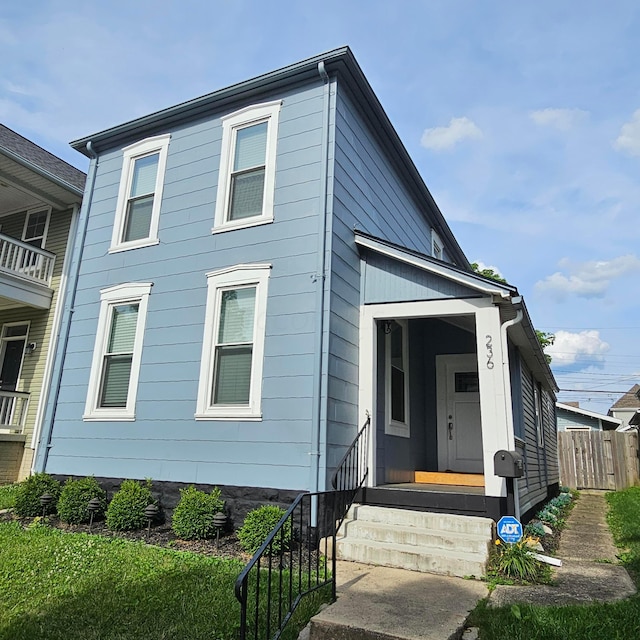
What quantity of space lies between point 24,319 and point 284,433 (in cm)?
907

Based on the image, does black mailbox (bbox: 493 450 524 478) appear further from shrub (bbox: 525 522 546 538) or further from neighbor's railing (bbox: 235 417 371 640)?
neighbor's railing (bbox: 235 417 371 640)

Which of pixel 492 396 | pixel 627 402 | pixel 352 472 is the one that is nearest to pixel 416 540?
pixel 352 472

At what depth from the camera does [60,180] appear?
36.8 feet

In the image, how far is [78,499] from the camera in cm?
665

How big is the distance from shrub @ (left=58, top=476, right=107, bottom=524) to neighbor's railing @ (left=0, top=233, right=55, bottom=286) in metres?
6.18

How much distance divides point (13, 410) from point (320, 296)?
8607 mm

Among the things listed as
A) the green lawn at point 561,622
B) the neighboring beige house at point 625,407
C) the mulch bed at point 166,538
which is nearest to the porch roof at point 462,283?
the green lawn at point 561,622

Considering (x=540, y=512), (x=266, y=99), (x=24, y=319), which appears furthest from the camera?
(x=24, y=319)

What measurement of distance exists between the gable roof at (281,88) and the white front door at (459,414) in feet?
12.6

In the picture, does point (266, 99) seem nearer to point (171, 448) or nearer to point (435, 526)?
point (171, 448)

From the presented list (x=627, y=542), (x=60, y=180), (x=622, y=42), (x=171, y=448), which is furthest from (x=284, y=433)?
(x=60, y=180)

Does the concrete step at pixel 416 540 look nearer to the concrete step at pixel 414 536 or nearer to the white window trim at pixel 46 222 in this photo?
the concrete step at pixel 414 536

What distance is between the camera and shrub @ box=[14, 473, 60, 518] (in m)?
6.94

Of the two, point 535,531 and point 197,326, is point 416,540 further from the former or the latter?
point 197,326
